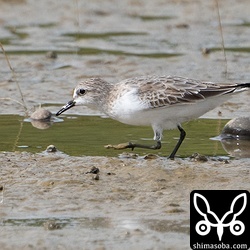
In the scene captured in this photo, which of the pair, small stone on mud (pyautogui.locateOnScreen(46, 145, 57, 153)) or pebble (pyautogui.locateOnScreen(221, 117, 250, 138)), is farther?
pebble (pyautogui.locateOnScreen(221, 117, 250, 138))

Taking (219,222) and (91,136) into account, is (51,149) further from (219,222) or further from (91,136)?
(219,222)

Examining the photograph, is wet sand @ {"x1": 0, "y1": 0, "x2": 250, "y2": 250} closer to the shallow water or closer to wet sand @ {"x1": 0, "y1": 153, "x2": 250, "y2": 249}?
wet sand @ {"x1": 0, "y1": 153, "x2": 250, "y2": 249}

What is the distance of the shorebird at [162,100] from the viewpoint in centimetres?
909

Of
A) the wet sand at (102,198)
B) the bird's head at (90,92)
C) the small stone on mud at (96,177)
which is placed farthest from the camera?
the bird's head at (90,92)

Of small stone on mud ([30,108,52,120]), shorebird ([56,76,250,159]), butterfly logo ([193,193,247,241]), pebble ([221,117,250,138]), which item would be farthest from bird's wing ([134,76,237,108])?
butterfly logo ([193,193,247,241])

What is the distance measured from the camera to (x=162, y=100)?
29.7 feet

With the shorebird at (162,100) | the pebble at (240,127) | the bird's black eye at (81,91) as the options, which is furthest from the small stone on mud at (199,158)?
the bird's black eye at (81,91)

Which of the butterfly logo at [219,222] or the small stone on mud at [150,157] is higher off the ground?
the butterfly logo at [219,222]

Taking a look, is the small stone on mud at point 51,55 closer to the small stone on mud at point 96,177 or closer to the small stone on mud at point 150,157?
the small stone on mud at point 150,157

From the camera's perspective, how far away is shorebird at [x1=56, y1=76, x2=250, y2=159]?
909 centimetres

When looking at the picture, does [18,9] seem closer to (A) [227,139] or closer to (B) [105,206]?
(A) [227,139]

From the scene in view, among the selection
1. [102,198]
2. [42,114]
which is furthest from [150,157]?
[42,114]

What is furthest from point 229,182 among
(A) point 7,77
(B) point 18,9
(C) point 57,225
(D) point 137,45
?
(B) point 18,9

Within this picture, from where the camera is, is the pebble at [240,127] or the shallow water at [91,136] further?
the pebble at [240,127]
